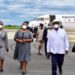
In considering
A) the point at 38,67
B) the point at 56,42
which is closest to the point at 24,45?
the point at 56,42

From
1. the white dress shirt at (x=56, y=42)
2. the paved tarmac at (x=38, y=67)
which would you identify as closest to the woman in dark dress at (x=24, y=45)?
the paved tarmac at (x=38, y=67)

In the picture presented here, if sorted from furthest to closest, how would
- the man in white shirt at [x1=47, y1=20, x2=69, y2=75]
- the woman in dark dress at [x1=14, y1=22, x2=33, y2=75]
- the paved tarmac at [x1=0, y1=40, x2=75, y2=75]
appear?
the paved tarmac at [x1=0, y1=40, x2=75, y2=75]
the woman in dark dress at [x1=14, y1=22, x2=33, y2=75]
the man in white shirt at [x1=47, y1=20, x2=69, y2=75]

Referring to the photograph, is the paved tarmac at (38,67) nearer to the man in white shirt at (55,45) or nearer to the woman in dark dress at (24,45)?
the woman in dark dress at (24,45)

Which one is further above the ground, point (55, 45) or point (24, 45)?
point (55, 45)

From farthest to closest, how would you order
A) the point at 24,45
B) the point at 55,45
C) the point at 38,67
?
the point at 38,67, the point at 24,45, the point at 55,45

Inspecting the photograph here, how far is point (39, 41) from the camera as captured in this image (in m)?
23.8

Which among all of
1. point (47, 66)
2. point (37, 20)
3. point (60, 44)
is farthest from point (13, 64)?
point (37, 20)

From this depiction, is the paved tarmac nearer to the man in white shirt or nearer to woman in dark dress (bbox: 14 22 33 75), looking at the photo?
woman in dark dress (bbox: 14 22 33 75)

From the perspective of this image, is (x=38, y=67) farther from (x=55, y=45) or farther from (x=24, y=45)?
(x=55, y=45)

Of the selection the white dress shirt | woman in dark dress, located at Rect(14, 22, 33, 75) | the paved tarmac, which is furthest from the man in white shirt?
the paved tarmac

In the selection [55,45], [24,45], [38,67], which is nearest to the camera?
[55,45]

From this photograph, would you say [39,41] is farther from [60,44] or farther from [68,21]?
[68,21]

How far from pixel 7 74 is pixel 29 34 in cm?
153

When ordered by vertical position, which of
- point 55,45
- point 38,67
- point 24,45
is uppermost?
point 55,45
